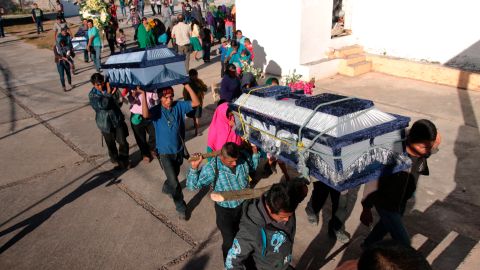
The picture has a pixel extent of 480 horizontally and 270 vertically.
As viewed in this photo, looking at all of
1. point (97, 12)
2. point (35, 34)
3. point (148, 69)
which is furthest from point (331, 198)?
point (35, 34)

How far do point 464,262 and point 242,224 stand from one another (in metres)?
2.10

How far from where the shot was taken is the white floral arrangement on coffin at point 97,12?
14451mm

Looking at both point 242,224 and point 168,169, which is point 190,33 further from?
point 242,224

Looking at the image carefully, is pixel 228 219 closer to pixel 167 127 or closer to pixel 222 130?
pixel 222 130

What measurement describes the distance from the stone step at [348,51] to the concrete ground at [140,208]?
268 centimetres

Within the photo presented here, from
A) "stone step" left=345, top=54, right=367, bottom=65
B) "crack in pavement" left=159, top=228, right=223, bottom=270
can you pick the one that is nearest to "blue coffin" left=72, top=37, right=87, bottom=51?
"stone step" left=345, top=54, right=367, bottom=65

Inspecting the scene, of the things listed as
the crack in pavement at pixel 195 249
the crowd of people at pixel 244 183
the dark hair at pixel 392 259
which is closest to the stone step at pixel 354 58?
the crowd of people at pixel 244 183

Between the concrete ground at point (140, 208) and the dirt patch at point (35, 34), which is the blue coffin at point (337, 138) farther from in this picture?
the dirt patch at point (35, 34)

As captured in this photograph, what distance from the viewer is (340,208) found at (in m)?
4.31

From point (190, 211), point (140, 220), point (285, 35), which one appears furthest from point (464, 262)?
point (285, 35)

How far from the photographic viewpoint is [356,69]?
1102cm

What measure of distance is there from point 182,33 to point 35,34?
51.6 ft

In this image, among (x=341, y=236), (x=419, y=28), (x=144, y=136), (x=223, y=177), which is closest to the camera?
(x=223, y=177)

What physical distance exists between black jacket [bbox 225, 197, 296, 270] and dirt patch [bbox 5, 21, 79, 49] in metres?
19.6
